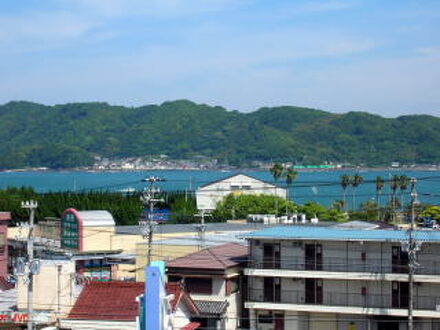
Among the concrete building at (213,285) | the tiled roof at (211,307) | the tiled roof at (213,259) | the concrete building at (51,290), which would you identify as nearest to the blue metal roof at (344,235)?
the tiled roof at (213,259)

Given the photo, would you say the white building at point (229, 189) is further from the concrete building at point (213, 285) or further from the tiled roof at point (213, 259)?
the concrete building at point (213, 285)

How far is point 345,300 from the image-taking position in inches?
1262

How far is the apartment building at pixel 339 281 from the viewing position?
31.2 metres

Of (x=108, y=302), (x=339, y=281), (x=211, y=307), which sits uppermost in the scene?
(x=108, y=302)

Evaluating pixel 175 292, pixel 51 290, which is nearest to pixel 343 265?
pixel 175 292

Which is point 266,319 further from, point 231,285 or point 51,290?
point 51,290

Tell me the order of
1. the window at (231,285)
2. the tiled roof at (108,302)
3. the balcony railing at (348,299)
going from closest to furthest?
the tiled roof at (108,302) → the balcony railing at (348,299) → the window at (231,285)

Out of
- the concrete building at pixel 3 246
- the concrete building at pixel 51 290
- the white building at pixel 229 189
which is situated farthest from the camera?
the white building at pixel 229 189

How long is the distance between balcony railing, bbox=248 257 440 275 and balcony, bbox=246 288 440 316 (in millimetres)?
974

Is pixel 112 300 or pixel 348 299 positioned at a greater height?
pixel 112 300


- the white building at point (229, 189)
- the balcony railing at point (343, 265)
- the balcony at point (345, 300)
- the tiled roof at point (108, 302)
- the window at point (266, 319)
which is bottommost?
the window at point (266, 319)

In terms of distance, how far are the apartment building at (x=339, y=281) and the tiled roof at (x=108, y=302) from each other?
324 inches

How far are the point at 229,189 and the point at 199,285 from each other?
7649cm

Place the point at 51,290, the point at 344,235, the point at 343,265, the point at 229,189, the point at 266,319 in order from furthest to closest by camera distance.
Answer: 1. the point at 229,189
2. the point at 266,319
3. the point at 344,235
4. the point at 343,265
5. the point at 51,290
